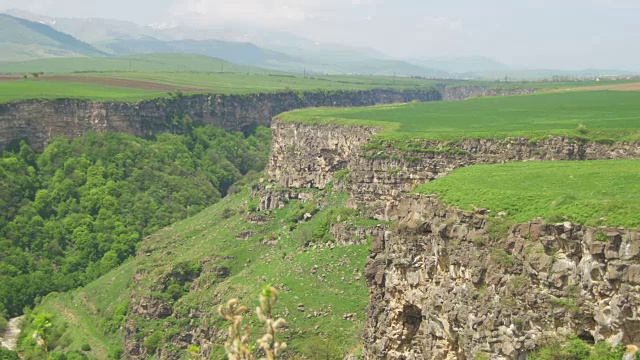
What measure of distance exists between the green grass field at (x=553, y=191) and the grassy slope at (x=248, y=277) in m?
15.6

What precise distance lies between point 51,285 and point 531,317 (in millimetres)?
72288

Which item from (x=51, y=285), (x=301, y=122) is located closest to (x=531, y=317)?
(x=301, y=122)

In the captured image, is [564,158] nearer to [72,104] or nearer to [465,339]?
[465,339]

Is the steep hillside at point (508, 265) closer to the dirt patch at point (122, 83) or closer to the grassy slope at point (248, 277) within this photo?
the grassy slope at point (248, 277)

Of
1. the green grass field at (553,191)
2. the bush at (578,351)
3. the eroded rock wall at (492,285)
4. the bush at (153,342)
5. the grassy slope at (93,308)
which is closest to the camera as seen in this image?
the bush at (578,351)

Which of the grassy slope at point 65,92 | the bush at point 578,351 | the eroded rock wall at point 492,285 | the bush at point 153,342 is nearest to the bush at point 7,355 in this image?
the bush at point 153,342

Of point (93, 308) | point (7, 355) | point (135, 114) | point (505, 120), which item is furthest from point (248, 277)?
point (135, 114)

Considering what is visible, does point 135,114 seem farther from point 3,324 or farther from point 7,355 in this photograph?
point 7,355

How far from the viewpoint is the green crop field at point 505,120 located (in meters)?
56.2

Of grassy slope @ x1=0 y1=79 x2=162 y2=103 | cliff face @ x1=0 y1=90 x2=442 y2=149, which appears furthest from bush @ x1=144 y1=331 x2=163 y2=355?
grassy slope @ x1=0 y1=79 x2=162 y2=103

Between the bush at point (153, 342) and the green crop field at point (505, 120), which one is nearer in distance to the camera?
the green crop field at point (505, 120)

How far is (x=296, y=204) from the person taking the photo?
79.6 metres

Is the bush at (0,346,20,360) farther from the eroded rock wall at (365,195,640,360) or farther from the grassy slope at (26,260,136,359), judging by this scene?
the eroded rock wall at (365,195,640,360)

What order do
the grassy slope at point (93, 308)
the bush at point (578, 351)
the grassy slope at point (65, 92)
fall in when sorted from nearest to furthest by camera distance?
the bush at point (578, 351) < the grassy slope at point (93, 308) < the grassy slope at point (65, 92)
